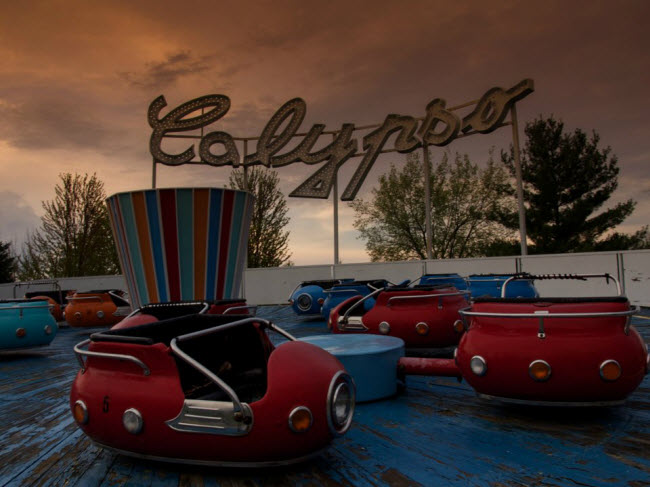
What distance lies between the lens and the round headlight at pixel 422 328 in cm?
609

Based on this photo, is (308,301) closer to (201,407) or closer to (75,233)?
(201,407)

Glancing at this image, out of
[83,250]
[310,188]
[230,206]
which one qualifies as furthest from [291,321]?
[83,250]

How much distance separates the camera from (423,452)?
A: 3.22 metres

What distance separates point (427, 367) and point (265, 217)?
2801 centimetres

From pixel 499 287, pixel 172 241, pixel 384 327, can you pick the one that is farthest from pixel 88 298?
pixel 499 287

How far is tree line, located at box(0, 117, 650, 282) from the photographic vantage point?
29.7 m

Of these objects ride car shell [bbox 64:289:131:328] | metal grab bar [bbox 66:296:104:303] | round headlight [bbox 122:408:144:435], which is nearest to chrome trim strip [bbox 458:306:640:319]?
round headlight [bbox 122:408:144:435]

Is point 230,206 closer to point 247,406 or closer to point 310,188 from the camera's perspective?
point 247,406

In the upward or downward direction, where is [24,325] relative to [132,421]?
upward

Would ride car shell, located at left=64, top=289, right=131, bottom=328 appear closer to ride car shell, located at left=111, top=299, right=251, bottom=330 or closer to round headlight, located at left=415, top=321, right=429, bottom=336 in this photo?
ride car shell, located at left=111, top=299, right=251, bottom=330

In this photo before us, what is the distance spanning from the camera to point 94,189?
3319 centimetres

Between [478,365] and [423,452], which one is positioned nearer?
[423,452]

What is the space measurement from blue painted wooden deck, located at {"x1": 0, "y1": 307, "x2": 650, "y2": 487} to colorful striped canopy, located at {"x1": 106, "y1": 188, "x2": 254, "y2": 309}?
3.14 m

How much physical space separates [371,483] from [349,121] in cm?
1936
